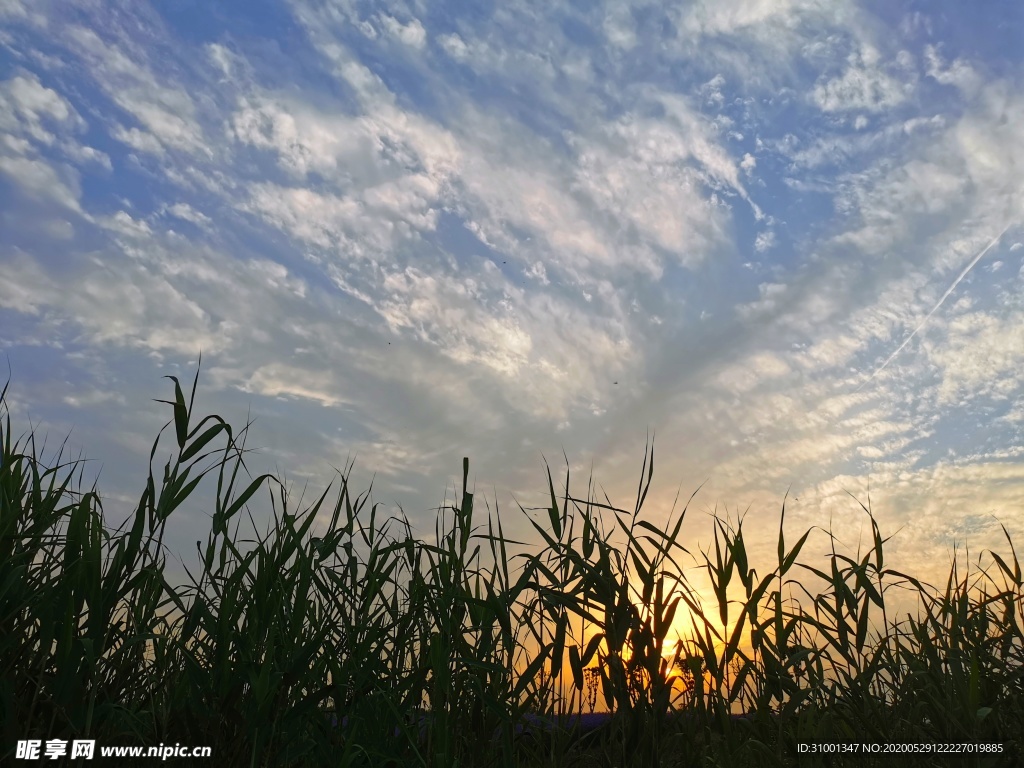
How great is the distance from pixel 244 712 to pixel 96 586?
0.78 m

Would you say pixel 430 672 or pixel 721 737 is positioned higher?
pixel 430 672

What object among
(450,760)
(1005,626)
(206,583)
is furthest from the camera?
(1005,626)

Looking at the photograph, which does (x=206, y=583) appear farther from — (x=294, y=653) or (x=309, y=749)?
(x=309, y=749)

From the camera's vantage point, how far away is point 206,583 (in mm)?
3688

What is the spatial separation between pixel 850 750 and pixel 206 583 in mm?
2887

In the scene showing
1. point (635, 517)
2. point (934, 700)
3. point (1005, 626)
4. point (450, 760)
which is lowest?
point (450, 760)

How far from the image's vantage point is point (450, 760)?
3.40 meters

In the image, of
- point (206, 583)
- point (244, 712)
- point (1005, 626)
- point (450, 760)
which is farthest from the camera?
point (1005, 626)

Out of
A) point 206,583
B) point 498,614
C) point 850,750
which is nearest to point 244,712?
point 206,583

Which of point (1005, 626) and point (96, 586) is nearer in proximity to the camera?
point (96, 586)

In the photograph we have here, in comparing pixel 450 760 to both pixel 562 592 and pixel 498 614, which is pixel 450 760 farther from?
pixel 562 592

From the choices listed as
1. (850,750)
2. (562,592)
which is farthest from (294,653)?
(850,750)

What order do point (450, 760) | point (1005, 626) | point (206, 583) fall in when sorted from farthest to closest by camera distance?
point (1005, 626)
point (206, 583)
point (450, 760)

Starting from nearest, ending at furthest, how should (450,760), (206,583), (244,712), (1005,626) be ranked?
(244,712) → (450,760) → (206,583) → (1005,626)
